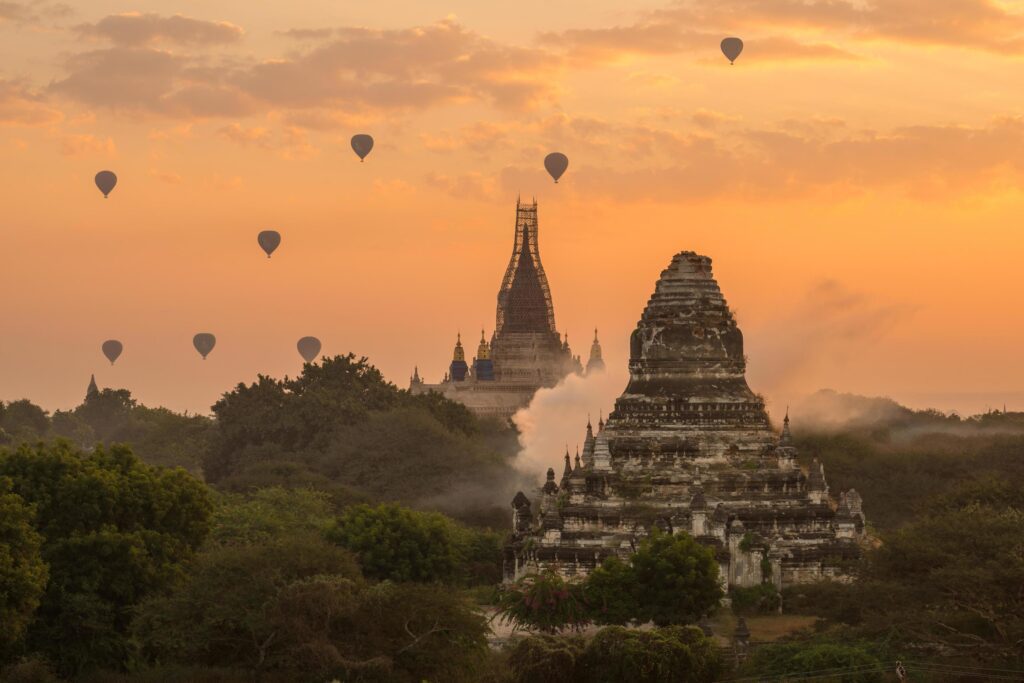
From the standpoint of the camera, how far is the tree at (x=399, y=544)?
7762 cm

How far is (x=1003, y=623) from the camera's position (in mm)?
59656

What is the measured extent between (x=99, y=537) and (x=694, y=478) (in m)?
20.7

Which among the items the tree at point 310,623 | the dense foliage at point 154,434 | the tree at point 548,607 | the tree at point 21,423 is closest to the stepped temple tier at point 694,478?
the tree at point 548,607

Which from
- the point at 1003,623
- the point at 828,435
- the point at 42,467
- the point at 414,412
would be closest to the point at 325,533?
the point at 42,467

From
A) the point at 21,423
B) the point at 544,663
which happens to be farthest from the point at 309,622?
the point at 21,423

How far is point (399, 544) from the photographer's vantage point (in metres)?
78.8

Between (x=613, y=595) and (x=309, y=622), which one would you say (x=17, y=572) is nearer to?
(x=309, y=622)

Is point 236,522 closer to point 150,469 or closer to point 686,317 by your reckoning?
point 150,469

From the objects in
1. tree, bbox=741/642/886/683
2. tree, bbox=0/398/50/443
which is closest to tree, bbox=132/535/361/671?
tree, bbox=741/642/886/683

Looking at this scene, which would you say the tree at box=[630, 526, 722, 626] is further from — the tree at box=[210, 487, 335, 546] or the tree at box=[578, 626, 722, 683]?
the tree at box=[210, 487, 335, 546]

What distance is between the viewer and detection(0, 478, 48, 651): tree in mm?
62438

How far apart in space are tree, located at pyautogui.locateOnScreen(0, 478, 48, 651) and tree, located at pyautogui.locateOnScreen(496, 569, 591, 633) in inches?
523

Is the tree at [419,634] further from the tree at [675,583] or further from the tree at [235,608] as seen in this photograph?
the tree at [675,583]

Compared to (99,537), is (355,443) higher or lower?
higher
